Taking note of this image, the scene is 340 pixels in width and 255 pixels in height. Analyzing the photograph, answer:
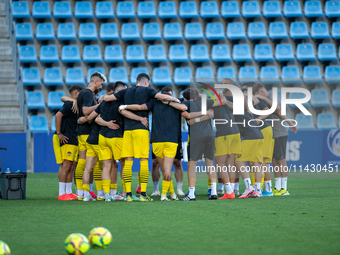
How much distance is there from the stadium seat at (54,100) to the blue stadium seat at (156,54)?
359 centimetres

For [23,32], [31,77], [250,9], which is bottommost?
[31,77]

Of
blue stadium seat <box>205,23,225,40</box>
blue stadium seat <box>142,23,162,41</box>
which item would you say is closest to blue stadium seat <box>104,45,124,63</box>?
blue stadium seat <box>142,23,162,41</box>

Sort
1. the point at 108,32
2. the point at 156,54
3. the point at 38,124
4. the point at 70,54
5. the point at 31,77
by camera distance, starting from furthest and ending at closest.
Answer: the point at 108,32 → the point at 156,54 → the point at 70,54 → the point at 31,77 → the point at 38,124

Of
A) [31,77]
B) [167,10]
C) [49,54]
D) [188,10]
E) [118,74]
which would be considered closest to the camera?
[31,77]

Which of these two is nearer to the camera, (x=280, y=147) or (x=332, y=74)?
(x=280, y=147)

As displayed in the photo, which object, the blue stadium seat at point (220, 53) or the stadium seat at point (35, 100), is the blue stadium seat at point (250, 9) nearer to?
the blue stadium seat at point (220, 53)

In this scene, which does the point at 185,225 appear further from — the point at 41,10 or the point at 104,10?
the point at 41,10

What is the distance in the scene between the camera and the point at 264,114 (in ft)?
27.0

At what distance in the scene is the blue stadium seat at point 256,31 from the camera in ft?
57.7

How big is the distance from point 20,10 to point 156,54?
18.2 feet

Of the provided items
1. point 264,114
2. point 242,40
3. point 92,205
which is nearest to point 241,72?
point 242,40

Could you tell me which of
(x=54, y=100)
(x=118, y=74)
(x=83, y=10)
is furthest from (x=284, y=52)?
(x=54, y=100)

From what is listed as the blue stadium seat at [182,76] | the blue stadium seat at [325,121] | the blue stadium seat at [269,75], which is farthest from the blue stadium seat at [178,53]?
the blue stadium seat at [325,121]

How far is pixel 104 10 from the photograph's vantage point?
690 inches
